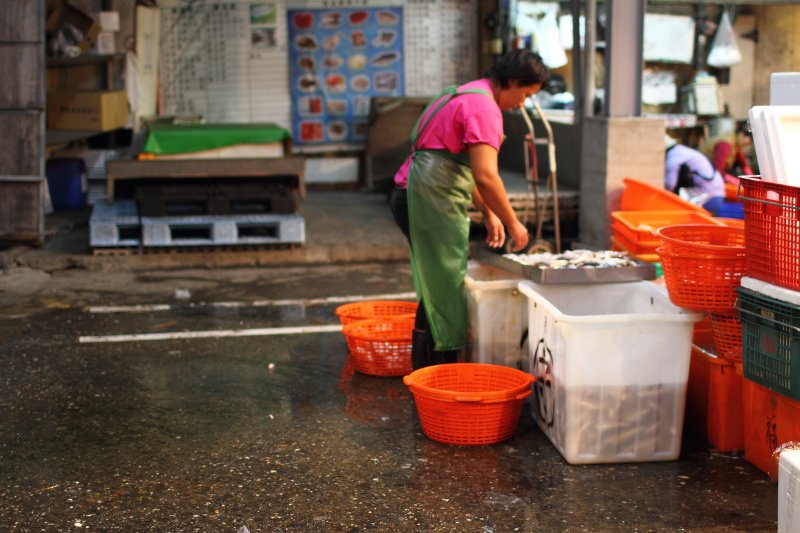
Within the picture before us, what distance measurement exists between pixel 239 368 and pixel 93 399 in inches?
46.0

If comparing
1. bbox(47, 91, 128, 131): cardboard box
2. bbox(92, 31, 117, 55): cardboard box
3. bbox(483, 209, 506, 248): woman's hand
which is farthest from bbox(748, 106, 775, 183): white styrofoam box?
bbox(92, 31, 117, 55): cardboard box

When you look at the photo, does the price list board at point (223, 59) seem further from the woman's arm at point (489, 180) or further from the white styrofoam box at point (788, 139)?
the white styrofoam box at point (788, 139)

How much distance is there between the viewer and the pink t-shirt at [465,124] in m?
6.35

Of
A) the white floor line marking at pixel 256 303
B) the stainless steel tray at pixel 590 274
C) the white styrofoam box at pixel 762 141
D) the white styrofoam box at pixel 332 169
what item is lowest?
the white floor line marking at pixel 256 303

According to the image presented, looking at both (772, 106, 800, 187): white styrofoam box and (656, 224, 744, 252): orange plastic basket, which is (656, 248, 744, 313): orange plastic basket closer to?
(656, 224, 744, 252): orange plastic basket

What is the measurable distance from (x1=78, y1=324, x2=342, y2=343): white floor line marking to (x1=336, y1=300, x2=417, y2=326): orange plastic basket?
2.33 feet

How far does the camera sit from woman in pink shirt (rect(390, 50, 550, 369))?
6406 millimetres

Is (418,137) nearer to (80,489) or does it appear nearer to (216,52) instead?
(80,489)

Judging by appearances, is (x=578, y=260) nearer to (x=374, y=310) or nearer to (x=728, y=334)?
(x=728, y=334)

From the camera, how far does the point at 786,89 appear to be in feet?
17.8

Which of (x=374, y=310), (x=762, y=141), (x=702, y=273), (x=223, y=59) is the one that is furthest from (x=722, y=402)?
(x=223, y=59)

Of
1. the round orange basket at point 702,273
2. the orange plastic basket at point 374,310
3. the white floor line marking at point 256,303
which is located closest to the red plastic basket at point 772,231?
the round orange basket at point 702,273

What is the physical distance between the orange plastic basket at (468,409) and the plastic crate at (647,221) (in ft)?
8.47

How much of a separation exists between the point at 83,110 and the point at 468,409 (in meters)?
8.89
